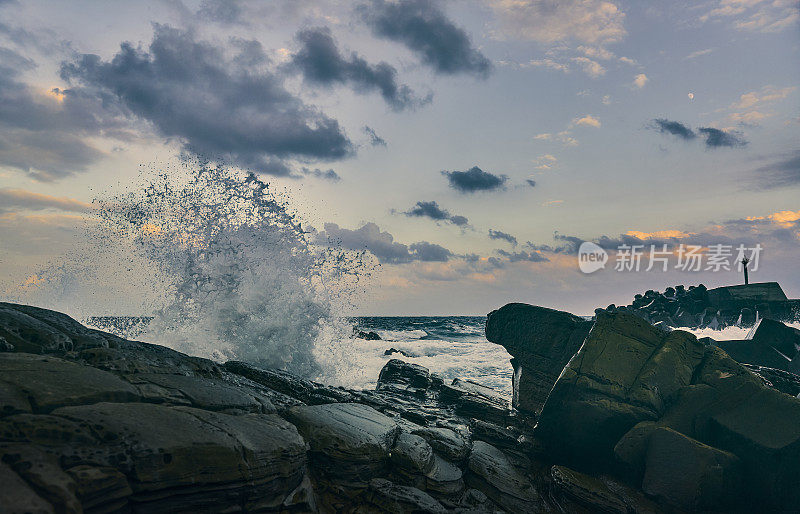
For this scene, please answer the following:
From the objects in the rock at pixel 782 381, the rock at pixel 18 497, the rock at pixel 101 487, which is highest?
the rock at pixel 782 381

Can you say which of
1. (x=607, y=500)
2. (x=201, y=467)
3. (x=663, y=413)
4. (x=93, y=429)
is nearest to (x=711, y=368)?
(x=663, y=413)

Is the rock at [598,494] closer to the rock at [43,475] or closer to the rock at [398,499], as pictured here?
the rock at [398,499]

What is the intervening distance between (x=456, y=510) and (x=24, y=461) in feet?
15.3

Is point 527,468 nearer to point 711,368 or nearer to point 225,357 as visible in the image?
point 711,368

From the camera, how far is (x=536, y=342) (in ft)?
38.3

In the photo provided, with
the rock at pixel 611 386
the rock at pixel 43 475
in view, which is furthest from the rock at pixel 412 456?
the rock at pixel 43 475

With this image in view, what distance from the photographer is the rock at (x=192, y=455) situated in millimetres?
3461

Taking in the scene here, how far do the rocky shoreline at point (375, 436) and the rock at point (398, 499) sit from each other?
19 millimetres

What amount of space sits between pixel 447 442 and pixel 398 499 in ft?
6.55

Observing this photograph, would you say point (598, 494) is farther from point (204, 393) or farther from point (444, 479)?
point (204, 393)

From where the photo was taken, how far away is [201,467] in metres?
3.69

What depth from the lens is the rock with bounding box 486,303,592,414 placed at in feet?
36.2

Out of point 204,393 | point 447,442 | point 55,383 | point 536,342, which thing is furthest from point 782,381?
point 55,383

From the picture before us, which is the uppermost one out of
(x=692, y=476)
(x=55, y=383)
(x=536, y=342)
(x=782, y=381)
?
(x=782, y=381)
